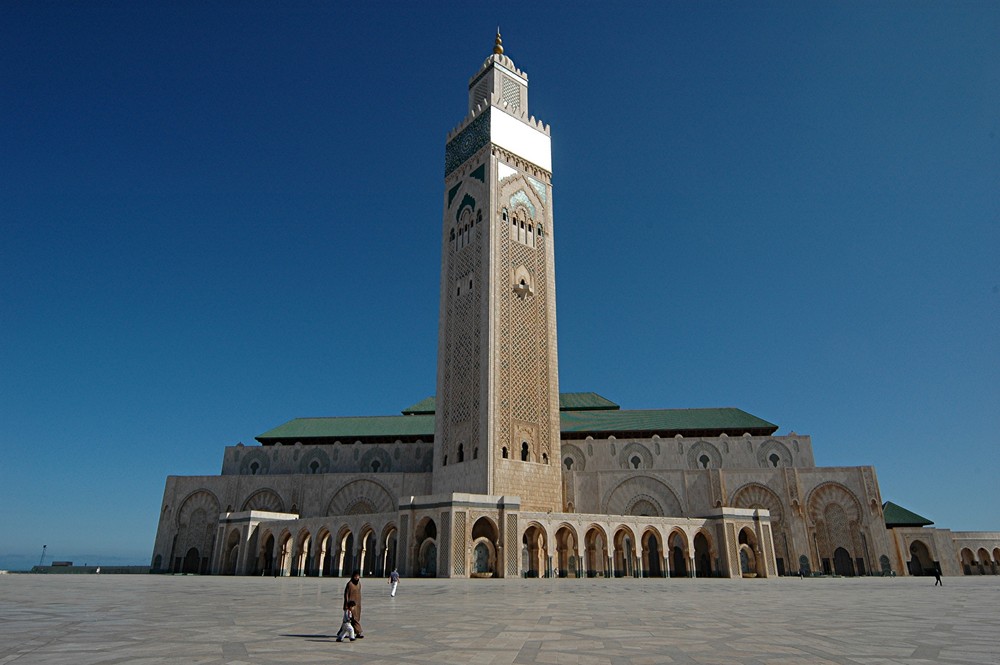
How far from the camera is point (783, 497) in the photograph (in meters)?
32.5

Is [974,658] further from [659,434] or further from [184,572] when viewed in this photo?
[184,572]

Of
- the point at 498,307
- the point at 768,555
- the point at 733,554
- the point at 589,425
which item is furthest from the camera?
the point at 589,425

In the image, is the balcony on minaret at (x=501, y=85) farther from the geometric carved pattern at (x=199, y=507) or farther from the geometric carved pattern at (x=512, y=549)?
the geometric carved pattern at (x=199, y=507)

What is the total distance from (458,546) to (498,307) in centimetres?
1186

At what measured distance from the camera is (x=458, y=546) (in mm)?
22844

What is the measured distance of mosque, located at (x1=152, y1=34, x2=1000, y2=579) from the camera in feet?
87.3

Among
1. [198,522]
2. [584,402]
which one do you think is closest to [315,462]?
[198,522]

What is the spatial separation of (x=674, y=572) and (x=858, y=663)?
1115 inches

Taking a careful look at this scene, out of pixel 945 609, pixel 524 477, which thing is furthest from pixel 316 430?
pixel 945 609

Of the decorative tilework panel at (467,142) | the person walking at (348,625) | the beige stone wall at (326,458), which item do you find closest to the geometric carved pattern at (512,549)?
the beige stone wall at (326,458)

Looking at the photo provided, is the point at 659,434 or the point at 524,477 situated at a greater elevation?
the point at 659,434

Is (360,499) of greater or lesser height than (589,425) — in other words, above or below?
below

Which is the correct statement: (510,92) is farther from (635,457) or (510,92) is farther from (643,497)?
(643,497)

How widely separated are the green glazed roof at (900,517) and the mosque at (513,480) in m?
0.16
